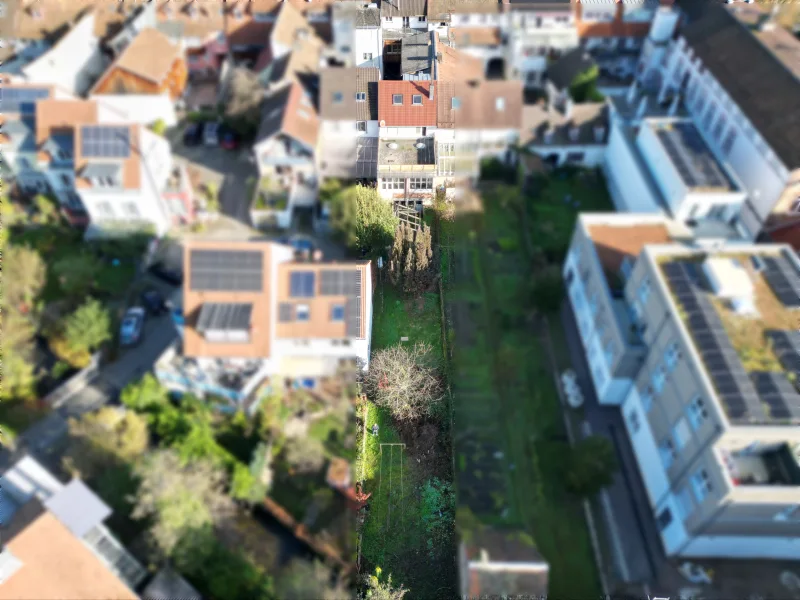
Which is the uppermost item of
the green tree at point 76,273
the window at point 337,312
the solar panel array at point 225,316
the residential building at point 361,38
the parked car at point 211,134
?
the residential building at point 361,38

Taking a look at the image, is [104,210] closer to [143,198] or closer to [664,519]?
[143,198]

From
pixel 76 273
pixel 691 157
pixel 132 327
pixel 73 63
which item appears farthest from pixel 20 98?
pixel 691 157

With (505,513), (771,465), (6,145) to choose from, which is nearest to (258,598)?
(505,513)

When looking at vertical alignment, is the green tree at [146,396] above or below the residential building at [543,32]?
below

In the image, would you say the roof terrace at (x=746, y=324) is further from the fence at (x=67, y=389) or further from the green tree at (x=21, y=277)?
the green tree at (x=21, y=277)

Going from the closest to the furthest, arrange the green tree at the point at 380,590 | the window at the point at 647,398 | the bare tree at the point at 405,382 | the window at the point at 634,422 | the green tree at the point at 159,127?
the green tree at the point at 380,590
the bare tree at the point at 405,382
the green tree at the point at 159,127
the window at the point at 647,398
the window at the point at 634,422

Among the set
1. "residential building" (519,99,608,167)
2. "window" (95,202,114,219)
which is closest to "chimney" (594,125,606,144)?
"residential building" (519,99,608,167)

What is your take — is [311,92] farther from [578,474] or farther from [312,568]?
[578,474]

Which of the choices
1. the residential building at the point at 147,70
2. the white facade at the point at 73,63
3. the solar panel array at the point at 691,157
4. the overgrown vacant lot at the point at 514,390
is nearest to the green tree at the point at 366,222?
the overgrown vacant lot at the point at 514,390
